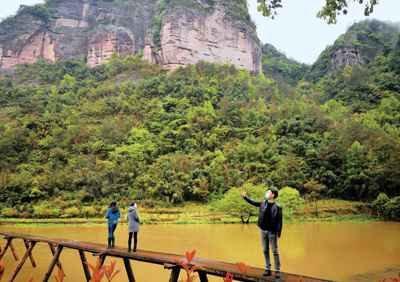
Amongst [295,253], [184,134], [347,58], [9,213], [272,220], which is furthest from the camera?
[347,58]

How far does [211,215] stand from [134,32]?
6048 centimetres

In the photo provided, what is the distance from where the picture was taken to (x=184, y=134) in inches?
2143

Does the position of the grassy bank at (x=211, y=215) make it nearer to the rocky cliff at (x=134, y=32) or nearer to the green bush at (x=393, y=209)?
the green bush at (x=393, y=209)

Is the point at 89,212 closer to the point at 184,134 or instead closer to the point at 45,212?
the point at 45,212

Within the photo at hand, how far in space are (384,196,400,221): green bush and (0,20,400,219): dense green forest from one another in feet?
18.0

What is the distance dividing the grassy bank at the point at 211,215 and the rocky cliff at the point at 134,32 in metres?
41.8

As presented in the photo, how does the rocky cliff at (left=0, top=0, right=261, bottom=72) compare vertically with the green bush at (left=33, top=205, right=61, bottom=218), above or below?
above

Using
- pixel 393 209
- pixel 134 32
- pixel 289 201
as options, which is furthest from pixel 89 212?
pixel 134 32

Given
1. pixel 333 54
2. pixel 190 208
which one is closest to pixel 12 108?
pixel 190 208

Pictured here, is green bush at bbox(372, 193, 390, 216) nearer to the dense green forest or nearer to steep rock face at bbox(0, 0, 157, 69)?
the dense green forest

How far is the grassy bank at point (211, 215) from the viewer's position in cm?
3259

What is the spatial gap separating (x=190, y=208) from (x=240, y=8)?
59.6 meters

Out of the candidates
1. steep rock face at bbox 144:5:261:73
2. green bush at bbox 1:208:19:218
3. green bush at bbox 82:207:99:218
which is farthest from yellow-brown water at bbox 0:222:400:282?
steep rock face at bbox 144:5:261:73

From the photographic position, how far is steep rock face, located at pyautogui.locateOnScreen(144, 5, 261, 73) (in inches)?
2936
